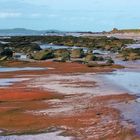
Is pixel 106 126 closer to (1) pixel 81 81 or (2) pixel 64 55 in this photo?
(1) pixel 81 81

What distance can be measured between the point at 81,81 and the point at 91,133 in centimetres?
1814

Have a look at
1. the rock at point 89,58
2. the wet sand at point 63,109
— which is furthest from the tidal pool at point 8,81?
the rock at point 89,58

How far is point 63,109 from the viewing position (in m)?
24.3

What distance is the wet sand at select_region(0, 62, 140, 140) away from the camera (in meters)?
19.4

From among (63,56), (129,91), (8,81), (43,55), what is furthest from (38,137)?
(43,55)

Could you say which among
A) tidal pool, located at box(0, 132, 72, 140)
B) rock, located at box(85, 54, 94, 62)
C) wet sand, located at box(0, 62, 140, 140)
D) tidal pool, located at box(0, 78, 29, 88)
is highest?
tidal pool, located at box(0, 132, 72, 140)

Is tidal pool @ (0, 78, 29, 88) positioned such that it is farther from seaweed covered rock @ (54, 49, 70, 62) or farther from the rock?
the rock

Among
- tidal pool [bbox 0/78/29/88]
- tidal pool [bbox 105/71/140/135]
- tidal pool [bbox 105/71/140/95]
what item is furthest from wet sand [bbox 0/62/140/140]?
tidal pool [bbox 105/71/140/95]

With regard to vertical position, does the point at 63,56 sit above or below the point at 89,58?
above

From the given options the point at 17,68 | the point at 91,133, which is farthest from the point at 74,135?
the point at 17,68

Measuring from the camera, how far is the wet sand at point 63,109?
19422mm

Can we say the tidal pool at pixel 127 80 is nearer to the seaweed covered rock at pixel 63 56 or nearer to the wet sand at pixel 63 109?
the wet sand at pixel 63 109

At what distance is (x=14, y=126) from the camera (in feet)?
66.8

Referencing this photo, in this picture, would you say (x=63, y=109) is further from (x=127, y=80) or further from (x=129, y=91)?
(x=127, y=80)
